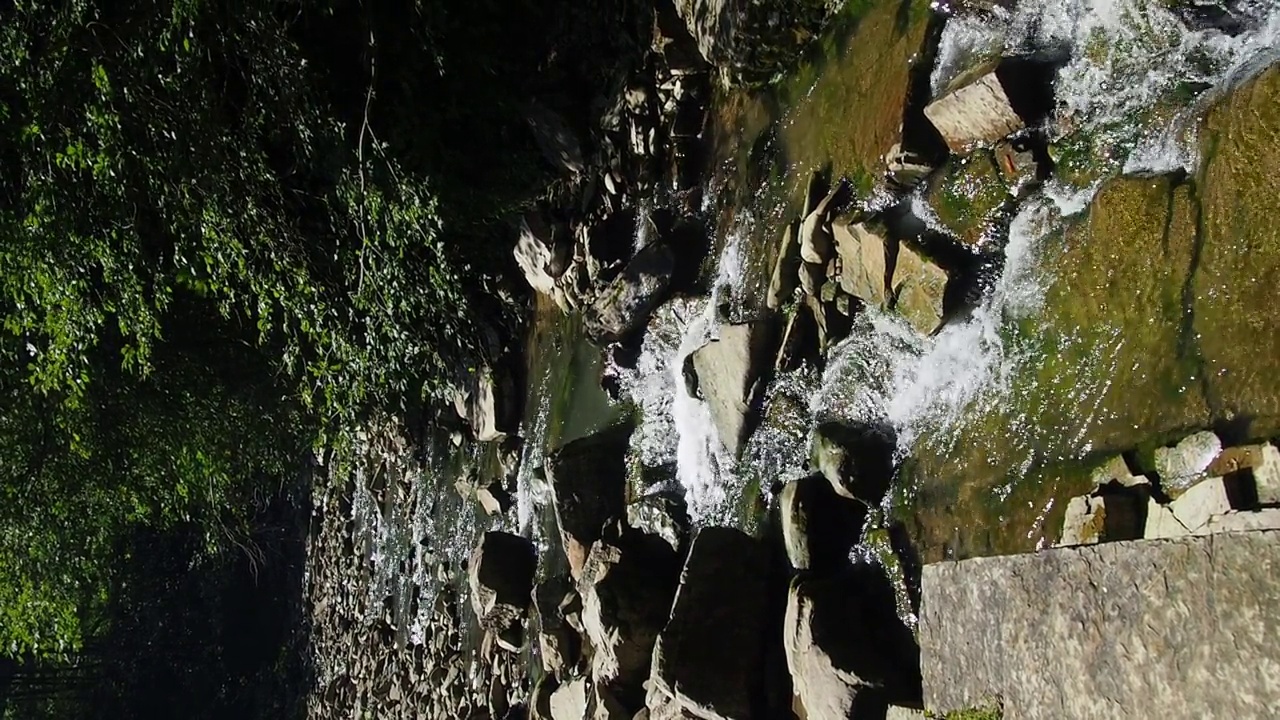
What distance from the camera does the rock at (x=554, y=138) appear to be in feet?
24.9

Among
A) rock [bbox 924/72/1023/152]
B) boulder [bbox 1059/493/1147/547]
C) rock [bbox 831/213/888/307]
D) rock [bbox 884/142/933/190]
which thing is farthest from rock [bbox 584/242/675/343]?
boulder [bbox 1059/493/1147/547]

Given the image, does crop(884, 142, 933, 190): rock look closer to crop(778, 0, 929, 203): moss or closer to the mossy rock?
crop(778, 0, 929, 203): moss

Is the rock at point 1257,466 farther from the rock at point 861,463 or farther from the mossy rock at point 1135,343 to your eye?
the rock at point 861,463

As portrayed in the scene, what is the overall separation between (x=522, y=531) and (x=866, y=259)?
15.8 feet

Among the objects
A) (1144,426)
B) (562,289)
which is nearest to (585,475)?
(562,289)

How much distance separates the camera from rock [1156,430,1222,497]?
3484 mm

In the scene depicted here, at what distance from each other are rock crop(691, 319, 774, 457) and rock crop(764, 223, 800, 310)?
0.52ft

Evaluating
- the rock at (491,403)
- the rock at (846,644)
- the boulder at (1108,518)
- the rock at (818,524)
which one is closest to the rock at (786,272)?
the rock at (818,524)

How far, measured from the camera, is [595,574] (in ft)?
21.7

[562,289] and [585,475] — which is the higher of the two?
[562,289]

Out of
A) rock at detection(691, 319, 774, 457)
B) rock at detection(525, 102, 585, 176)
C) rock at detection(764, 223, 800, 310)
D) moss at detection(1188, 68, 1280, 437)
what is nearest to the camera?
moss at detection(1188, 68, 1280, 437)

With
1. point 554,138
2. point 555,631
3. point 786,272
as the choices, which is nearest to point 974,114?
point 786,272

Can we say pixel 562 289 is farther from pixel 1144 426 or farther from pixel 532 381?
pixel 1144 426

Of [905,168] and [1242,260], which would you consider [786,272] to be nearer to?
[905,168]
